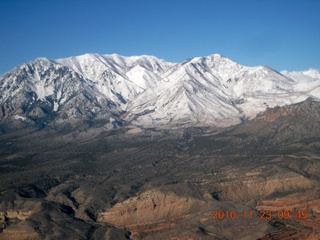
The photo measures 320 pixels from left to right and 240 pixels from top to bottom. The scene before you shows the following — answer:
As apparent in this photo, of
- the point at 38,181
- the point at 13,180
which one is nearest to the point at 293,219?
the point at 38,181

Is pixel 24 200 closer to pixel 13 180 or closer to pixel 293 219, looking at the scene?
pixel 13 180
